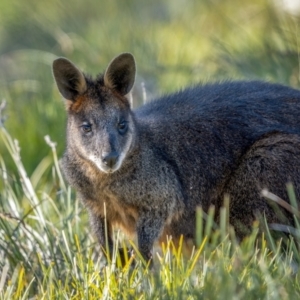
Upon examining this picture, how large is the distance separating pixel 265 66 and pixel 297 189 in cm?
252

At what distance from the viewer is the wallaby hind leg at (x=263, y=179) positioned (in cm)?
512

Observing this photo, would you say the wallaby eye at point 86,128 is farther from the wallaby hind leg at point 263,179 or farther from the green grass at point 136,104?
the wallaby hind leg at point 263,179

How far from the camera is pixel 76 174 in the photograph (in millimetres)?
5324

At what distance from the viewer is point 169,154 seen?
5.47m

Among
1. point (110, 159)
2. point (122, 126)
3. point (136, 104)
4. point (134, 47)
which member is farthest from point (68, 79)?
point (134, 47)

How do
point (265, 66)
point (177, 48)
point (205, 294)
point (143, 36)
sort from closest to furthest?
1. point (205, 294)
2. point (265, 66)
3. point (143, 36)
4. point (177, 48)

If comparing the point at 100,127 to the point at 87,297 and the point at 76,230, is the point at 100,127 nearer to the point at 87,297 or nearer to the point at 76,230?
the point at 76,230

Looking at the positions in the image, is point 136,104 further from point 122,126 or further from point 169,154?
point 122,126

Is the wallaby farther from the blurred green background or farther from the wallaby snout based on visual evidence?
the blurred green background

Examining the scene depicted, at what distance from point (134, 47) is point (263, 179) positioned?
402cm

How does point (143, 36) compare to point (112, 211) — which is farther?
point (143, 36)

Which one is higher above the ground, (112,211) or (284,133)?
(284,133)

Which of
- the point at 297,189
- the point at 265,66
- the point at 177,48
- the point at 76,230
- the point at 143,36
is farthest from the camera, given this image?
the point at 177,48

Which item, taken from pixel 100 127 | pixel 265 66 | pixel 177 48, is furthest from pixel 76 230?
pixel 177 48
